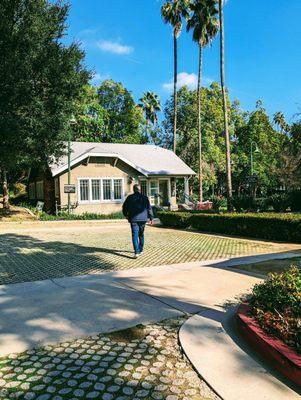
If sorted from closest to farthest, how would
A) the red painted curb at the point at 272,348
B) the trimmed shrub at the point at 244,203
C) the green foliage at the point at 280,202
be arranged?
the red painted curb at the point at 272,348, the trimmed shrub at the point at 244,203, the green foliage at the point at 280,202

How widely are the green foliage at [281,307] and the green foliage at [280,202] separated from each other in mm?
20335

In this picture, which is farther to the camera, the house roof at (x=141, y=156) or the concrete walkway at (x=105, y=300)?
the house roof at (x=141, y=156)

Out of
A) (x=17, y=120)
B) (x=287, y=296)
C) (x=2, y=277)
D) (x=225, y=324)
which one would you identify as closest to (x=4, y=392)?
(x=225, y=324)

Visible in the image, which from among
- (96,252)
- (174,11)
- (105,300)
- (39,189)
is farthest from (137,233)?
(174,11)

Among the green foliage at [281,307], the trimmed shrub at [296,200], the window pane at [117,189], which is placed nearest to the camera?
the green foliage at [281,307]

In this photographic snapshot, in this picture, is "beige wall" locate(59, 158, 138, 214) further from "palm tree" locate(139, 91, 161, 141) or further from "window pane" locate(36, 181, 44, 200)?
"palm tree" locate(139, 91, 161, 141)

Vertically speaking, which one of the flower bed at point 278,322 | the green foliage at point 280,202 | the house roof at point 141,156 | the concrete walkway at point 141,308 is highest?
the house roof at point 141,156

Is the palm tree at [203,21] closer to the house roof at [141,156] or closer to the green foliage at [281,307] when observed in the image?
the house roof at [141,156]

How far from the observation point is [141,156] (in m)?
31.7

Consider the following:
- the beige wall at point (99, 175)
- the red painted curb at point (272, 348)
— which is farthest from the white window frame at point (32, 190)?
the red painted curb at point (272, 348)

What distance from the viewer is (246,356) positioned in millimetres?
3762

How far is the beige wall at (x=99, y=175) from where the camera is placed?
82.1 feet

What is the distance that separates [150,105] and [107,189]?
25.4 m

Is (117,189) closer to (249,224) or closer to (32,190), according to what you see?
(32,190)
